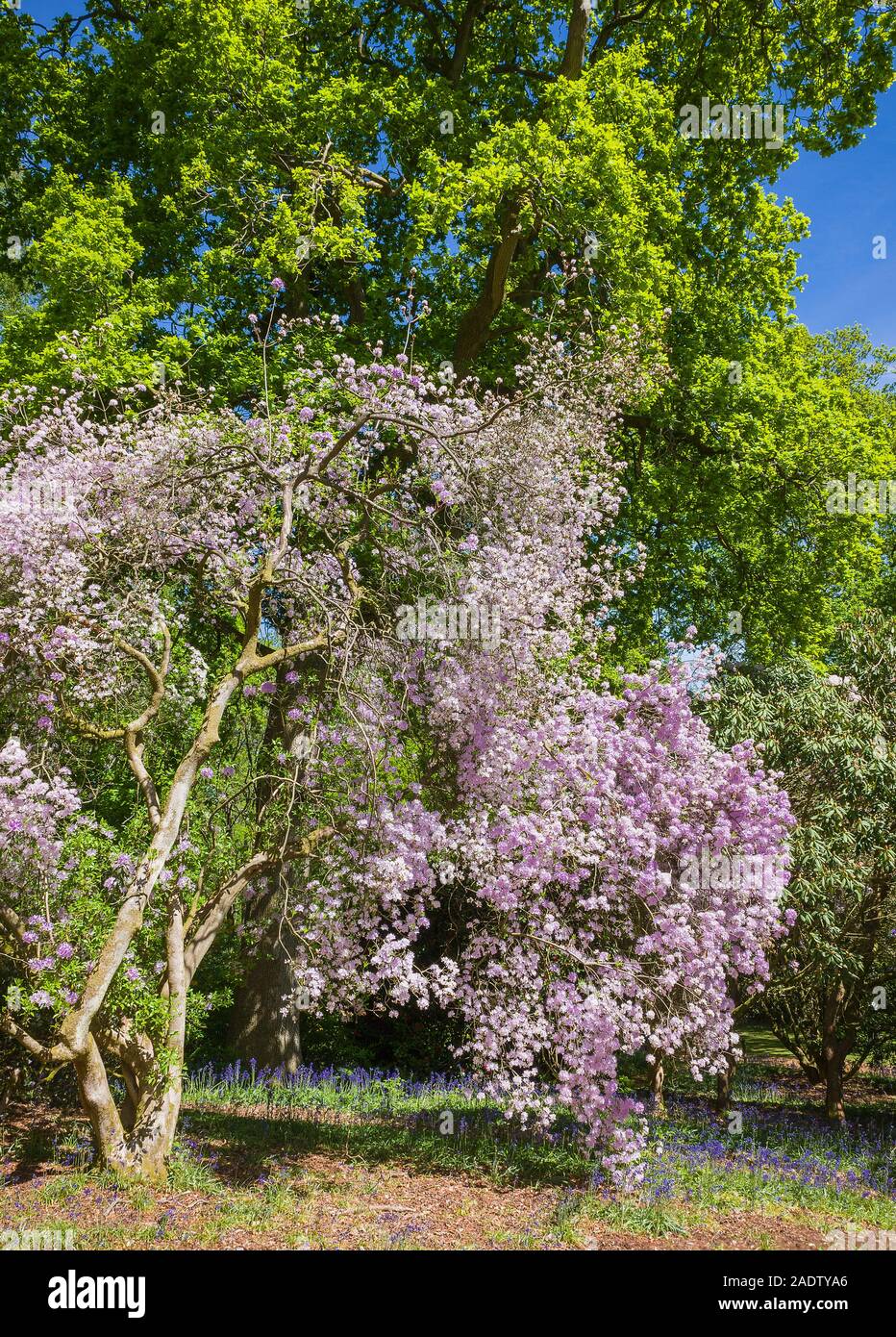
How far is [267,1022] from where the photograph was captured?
10719 millimetres

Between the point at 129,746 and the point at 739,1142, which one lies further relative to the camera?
the point at 739,1142

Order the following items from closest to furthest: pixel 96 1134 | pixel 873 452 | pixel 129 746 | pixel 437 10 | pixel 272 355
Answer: pixel 96 1134, pixel 129 746, pixel 272 355, pixel 873 452, pixel 437 10

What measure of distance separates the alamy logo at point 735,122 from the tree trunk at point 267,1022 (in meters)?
11.6

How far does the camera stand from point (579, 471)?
391 inches

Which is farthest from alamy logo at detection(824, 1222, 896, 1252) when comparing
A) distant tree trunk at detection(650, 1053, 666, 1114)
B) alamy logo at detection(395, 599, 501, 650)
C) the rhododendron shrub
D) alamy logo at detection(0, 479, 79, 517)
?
alamy logo at detection(0, 479, 79, 517)

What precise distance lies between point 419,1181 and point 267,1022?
4350mm

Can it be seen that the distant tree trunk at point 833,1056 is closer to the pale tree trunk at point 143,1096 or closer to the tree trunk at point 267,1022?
the tree trunk at point 267,1022

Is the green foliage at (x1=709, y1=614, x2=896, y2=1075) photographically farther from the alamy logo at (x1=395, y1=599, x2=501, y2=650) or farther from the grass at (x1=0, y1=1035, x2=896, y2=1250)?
A: the alamy logo at (x1=395, y1=599, x2=501, y2=650)

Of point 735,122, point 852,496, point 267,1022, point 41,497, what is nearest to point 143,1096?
point 41,497

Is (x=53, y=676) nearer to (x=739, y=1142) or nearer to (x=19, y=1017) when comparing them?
(x=19, y=1017)

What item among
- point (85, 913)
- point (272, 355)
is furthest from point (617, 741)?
point (272, 355)

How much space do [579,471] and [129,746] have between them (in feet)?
18.5

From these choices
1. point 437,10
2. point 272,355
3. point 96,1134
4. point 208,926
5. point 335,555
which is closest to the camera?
point 96,1134
